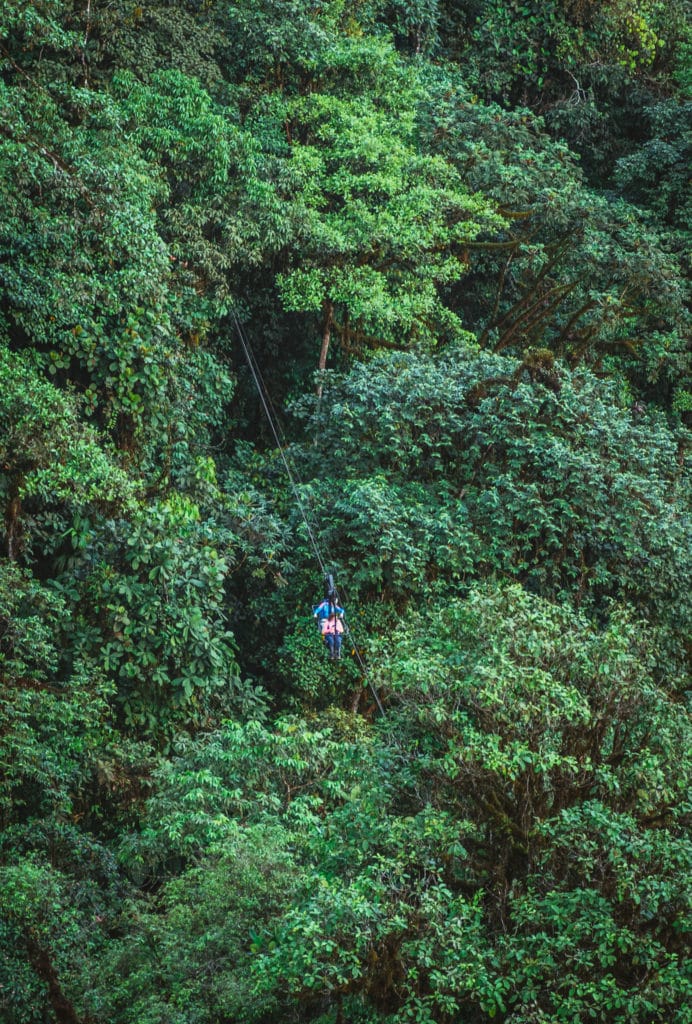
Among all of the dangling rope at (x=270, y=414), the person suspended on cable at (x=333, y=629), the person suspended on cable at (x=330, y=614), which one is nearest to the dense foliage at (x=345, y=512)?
the dangling rope at (x=270, y=414)

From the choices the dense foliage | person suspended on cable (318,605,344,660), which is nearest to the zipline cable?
the dense foliage

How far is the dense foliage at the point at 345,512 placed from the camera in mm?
7648

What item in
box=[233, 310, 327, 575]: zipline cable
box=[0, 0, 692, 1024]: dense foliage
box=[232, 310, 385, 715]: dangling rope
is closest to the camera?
→ box=[0, 0, 692, 1024]: dense foliage

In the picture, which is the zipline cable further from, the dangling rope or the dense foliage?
the dense foliage

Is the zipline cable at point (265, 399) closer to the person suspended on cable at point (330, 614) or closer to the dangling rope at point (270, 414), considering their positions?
the dangling rope at point (270, 414)

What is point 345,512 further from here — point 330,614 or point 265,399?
point 265,399

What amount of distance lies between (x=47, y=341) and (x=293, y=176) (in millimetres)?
5023

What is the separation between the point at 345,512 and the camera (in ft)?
47.2

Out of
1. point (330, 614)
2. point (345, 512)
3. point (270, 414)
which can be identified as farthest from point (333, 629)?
point (270, 414)

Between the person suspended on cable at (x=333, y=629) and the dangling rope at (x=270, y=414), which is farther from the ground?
the dangling rope at (x=270, y=414)

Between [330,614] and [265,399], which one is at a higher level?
[265,399]

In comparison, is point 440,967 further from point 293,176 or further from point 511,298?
point 511,298

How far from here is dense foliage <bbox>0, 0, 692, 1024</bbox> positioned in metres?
7.65

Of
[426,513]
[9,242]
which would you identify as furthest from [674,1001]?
[9,242]
